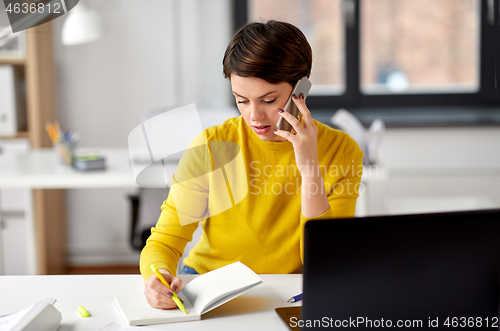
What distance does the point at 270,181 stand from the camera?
1132 mm

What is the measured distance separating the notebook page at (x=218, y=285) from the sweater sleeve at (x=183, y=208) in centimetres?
12

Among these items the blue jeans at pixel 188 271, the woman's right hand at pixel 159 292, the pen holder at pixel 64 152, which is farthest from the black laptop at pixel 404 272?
the pen holder at pixel 64 152

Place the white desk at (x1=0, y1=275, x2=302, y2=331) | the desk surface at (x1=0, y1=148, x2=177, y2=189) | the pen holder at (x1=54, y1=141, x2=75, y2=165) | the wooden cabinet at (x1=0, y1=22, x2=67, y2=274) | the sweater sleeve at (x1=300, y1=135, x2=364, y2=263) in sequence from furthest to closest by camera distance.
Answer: the wooden cabinet at (x1=0, y1=22, x2=67, y2=274)
the pen holder at (x1=54, y1=141, x2=75, y2=165)
the desk surface at (x1=0, y1=148, x2=177, y2=189)
the sweater sleeve at (x1=300, y1=135, x2=364, y2=263)
the white desk at (x1=0, y1=275, x2=302, y2=331)

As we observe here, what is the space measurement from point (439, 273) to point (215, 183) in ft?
1.99

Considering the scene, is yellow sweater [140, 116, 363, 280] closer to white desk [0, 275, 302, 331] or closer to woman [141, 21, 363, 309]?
woman [141, 21, 363, 309]

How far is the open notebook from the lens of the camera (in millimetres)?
821

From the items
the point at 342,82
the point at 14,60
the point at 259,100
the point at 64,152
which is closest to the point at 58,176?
the point at 64,152

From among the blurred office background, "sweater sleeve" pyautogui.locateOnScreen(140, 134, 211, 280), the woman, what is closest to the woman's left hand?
the woman

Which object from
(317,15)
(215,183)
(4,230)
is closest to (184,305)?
(215,183)

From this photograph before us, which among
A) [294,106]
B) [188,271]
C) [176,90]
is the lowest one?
[188,271]

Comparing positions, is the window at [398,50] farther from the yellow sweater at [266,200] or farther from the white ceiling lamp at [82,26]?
the yellow sweater at [266,200]

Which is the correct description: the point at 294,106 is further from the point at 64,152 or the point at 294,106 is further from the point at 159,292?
the point at 64,152

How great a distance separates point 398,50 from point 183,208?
218cm

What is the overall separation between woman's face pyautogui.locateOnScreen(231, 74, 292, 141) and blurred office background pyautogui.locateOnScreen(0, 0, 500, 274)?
1604 mm
